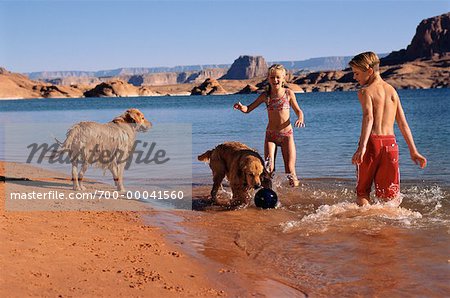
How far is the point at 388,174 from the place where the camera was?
783 centimetres

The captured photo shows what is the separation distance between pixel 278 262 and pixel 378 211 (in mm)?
2655

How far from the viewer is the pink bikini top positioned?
396 inches

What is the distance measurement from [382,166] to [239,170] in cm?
243

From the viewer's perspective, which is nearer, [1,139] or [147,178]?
[147,178]

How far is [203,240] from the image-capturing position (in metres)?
7.30

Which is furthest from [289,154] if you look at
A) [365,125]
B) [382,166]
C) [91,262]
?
[91,262]

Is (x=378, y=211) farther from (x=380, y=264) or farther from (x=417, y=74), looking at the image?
(x=417, y=74)

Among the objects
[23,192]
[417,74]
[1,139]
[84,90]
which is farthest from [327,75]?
[23,192]

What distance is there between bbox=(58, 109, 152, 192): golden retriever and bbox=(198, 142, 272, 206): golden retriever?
1.85 m

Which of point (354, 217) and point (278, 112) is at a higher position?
point (278, 112)

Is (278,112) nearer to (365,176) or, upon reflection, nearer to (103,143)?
(365,176)

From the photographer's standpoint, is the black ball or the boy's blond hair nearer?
the boy's blond hair

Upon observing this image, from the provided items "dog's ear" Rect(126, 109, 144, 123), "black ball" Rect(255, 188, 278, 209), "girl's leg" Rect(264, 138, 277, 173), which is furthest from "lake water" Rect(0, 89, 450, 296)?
"dog's ear" Rect(126, 109, 144, 123)

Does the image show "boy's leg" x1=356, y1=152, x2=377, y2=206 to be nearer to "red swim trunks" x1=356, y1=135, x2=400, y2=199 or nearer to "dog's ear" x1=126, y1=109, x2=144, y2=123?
"red swim trunks" x1=356, y1=135, x2=400, y2=199
